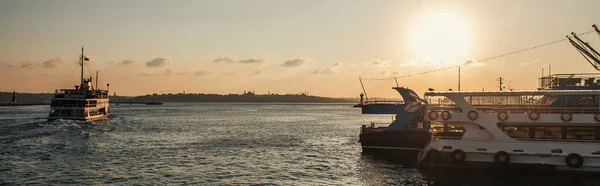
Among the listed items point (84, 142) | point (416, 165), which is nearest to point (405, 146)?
point (416, 165)

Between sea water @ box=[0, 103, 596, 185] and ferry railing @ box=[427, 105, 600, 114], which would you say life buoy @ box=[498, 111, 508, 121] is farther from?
sea water @ box=[0, 103, 596, 185]

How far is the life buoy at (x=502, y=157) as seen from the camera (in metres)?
34.5

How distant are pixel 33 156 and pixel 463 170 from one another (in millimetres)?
38071

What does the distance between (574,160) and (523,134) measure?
3716mm

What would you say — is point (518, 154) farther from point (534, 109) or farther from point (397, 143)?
point (397, 143)

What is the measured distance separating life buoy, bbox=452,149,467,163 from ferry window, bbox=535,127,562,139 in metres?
5.52

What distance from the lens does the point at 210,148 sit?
5362 cm

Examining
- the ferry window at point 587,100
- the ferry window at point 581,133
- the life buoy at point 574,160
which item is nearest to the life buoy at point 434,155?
the life buoy at point 574,160

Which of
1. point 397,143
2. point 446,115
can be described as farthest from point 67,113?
point 446,115

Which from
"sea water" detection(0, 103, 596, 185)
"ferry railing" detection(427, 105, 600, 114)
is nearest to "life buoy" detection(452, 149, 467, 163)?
"sea water" detection(0, 103, 596, 185)

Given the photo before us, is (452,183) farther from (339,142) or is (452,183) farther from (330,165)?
(339,142)

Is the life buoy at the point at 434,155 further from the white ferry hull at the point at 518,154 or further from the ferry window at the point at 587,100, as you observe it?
the ferry window at the point at 587,100

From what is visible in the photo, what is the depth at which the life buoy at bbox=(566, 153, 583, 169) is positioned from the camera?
109 feet

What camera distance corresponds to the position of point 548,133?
3506cm
